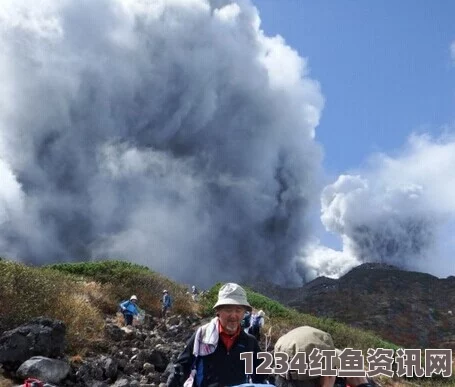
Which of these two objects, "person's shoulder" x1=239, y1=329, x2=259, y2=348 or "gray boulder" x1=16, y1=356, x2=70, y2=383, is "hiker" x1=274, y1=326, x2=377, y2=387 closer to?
"person's shoulder" x1=239, y1=329, x2=259, y2=348

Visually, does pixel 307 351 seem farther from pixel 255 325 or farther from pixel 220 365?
pixel 255 325

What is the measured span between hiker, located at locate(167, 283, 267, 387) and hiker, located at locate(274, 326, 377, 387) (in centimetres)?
84

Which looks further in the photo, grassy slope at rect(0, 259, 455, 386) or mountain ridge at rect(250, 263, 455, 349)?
mountain ridge at rect(250, 263, 455, 349)

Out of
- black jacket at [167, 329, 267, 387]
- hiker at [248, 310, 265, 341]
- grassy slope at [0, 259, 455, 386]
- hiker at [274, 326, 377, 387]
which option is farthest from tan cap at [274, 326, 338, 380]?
hiker at [248, 310, 265, 341]

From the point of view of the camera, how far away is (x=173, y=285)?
2155 centimetres

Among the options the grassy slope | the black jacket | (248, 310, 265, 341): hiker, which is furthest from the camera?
(248, 310, 265, 341): hiker

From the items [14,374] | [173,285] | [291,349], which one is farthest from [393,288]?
[291,349]

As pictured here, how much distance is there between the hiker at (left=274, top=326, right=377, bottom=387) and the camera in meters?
2.67

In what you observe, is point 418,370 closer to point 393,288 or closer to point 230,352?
point 230,352

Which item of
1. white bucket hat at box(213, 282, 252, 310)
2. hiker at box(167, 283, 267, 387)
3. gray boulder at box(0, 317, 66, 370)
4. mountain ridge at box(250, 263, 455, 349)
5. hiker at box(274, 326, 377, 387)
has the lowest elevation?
hiker at box(274, 326, 377, 387)

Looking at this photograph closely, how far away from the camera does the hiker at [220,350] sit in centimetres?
362

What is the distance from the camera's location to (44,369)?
7.37 metres

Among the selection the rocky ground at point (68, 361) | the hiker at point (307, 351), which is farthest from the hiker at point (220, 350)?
the rocky ground at point (68, 361)

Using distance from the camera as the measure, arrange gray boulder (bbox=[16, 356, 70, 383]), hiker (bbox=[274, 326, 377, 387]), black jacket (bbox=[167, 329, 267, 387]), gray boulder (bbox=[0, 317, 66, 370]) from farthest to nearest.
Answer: gray boulder (bbox=[0, 317, 66, 370]) < gray boulder (bbox=[16, 356, 70, 383]) < black jacket (bbox=[167, 329, 267, 387]) < hiker (bbox=[274, 326, 377, 387])
